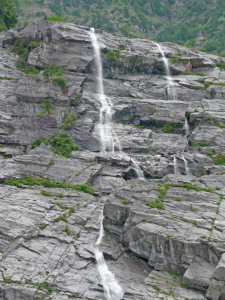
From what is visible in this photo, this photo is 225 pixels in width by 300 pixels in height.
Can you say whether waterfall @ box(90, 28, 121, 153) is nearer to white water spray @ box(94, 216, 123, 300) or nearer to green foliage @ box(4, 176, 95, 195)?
green foliage @ box(4, 176, 95, 195)

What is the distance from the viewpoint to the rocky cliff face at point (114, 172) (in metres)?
20.5

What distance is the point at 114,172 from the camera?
3469cm

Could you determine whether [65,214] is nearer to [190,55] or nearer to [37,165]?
[37,165]

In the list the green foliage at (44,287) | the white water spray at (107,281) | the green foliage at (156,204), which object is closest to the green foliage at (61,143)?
the green foliage at (156,204)

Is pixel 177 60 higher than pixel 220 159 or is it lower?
higher

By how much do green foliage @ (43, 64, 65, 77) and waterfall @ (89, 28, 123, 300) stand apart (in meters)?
5.50

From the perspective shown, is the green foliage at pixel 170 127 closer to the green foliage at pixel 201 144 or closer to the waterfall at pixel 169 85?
the green foliage at pixel 201 144

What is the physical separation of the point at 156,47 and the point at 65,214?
3644 centimetres

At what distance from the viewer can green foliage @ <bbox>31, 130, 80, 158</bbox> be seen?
3744 centimetres

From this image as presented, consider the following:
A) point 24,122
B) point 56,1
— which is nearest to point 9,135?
point 24,122

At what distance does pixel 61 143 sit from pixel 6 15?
35259 millimetres

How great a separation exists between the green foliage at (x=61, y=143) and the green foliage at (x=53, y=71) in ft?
36.8

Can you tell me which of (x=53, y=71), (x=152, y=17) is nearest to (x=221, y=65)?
(x=53, y=71)

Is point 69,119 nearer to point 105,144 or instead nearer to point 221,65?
point 105,144
